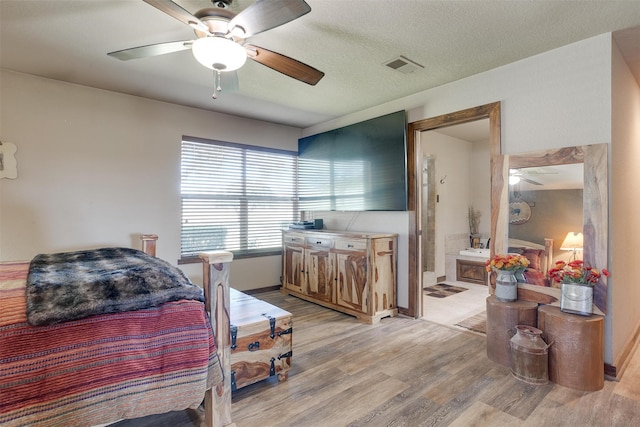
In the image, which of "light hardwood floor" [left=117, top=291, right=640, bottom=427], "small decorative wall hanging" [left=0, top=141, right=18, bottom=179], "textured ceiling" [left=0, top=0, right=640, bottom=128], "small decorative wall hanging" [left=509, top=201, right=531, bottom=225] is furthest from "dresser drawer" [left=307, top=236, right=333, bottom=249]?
"small decorative wall hanging" [left=0, top=141, right=18, bottom=179]

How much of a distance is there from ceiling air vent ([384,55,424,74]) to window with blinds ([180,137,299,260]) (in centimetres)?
239

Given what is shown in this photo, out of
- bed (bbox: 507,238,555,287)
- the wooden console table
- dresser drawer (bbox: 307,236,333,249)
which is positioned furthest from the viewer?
dresser drawer (bbox: 307,236,333,249)

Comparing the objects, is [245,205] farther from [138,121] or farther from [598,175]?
[598,175]

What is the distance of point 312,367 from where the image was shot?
8.14ft

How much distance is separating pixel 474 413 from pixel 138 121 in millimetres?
4145

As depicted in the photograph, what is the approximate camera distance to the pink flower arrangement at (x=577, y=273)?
2215 millimetres

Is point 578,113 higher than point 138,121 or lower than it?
lower

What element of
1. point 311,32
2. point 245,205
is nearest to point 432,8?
point 311,32

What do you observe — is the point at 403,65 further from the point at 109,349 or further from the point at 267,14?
the point at 109,349

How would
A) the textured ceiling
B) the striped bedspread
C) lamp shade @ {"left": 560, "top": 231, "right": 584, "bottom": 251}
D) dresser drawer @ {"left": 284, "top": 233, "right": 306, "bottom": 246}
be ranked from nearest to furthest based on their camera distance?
1. the striped bedspread
2. the textured ceiling
3. lamp shade @ {"left": 560, "top": 231, "right": 584, "bottom": 251}
4. dresser drawer @ {"left": 284, "top": 233, "right": 306, "bottom": 246}

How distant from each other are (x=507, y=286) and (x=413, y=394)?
3.99 feet

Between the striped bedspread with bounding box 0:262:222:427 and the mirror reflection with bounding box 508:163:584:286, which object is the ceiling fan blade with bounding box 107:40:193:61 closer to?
the striped bedspread with bounding box 0:262:222:427

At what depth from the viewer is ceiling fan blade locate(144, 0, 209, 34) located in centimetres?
155

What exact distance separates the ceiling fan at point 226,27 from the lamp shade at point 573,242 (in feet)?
8.06
